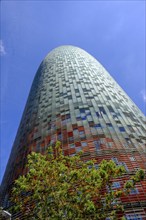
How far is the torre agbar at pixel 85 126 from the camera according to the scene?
3139 cm

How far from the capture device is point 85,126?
121 ft

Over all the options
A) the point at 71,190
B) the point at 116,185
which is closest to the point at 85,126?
the point at 116,185

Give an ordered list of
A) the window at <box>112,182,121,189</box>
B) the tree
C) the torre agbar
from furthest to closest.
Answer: the torre agbar
the window at <box>112,182,121,189</box>
the tree

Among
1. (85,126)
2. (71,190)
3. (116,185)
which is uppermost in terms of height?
(85,126)

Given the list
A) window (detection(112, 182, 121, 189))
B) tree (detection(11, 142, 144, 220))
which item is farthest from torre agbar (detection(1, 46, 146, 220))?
tree (detection(11, 142, 144, 220))

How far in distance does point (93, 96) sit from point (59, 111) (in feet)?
22.4

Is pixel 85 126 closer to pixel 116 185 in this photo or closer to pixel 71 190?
pixel 116 185

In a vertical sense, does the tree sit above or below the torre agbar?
below

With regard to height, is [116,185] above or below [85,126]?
below

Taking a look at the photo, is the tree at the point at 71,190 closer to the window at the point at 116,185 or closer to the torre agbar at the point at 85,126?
the torre agbar at the point at 85,126

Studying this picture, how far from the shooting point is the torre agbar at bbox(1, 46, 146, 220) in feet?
103

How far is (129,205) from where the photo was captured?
984 inches

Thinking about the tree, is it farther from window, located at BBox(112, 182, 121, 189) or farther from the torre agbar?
window, located at BBox(112, 182, 121, 189)

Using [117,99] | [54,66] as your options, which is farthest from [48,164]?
[54,66]
